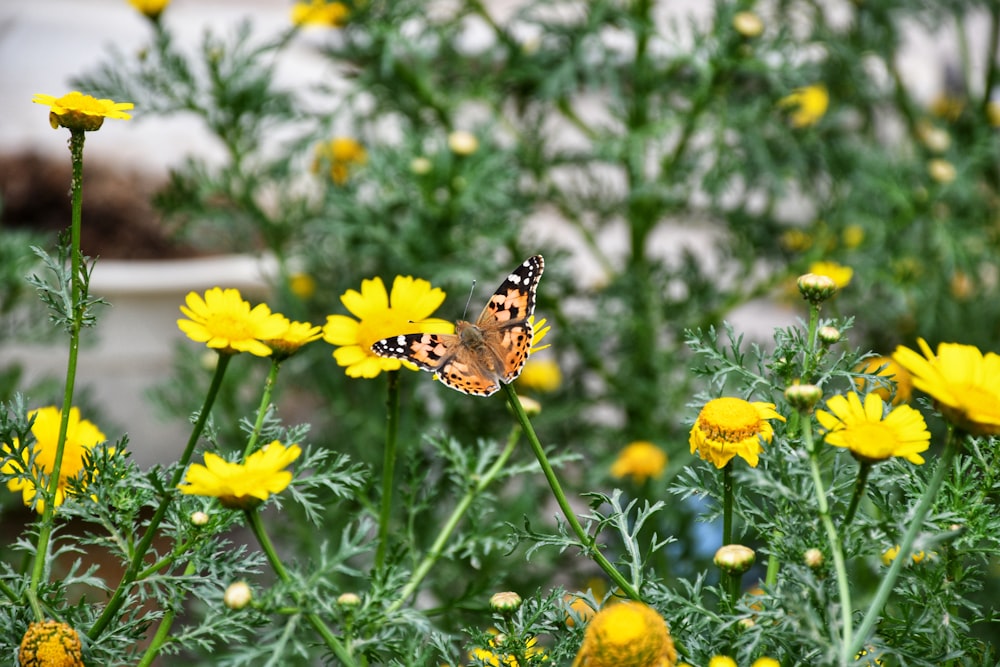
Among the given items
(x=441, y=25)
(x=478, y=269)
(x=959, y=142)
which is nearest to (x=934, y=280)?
(x=959, y=142)

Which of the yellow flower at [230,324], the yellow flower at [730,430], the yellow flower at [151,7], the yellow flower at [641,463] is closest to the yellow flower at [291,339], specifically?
the yellow flower at [230,324]

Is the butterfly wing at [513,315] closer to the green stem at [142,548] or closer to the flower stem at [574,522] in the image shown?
the flower stem at [574,522]

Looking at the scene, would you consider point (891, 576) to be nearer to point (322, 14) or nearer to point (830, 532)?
point (830, 532)

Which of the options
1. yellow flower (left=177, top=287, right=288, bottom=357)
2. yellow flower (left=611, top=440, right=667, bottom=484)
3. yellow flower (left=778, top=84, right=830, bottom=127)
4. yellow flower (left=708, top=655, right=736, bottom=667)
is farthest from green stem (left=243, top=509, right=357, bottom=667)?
yellow flower (left=778, top=84, right=830, bottom=127)

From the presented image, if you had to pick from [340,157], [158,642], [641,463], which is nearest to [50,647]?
[158,642]

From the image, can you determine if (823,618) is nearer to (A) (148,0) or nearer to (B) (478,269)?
(B) (478,269)

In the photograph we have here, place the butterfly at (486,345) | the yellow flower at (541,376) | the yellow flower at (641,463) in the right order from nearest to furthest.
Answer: the butterfly at (486,345), the yellow flower at (641,463), the yellow flower at (541,376)
